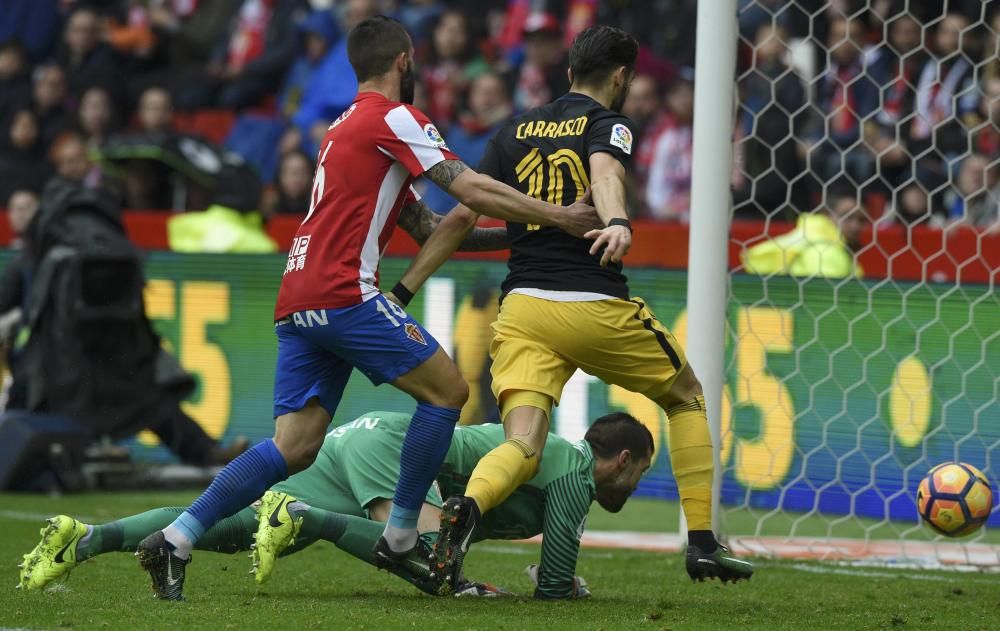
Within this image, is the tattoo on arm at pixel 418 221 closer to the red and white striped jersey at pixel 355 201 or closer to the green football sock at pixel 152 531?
the red and white striped jersey at pixel 355 201

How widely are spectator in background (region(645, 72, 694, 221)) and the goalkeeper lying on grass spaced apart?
20.6 ft

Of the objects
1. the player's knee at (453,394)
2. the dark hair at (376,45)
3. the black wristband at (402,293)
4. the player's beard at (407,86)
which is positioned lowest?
the player's knee at (453,394)

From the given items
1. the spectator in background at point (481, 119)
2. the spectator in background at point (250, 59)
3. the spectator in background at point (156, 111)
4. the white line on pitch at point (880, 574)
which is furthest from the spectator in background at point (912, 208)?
the spectator in background at point (250, 59)

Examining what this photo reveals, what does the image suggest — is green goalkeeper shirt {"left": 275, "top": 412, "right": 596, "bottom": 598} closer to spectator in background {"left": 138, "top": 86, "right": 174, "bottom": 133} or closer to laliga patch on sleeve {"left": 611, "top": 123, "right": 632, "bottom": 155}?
laliga patch on sleeve {"left": 611, "top": 123, "right": 632, "bottom": 155}

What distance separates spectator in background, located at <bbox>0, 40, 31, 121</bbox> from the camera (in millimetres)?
15641

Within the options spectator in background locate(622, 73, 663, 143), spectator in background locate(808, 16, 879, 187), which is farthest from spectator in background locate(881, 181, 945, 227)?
spectator in background locate(622, 73, 663, 143)

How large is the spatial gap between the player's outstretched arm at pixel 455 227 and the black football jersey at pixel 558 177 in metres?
0.17

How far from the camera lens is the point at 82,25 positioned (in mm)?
16031

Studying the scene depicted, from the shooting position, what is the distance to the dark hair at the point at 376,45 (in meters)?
5.24

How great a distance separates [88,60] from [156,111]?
7.18 feet

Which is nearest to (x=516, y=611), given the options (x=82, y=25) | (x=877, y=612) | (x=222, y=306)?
(x=877, y=612)

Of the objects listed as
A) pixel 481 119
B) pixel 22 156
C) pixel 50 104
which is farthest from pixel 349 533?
pixel 50 104

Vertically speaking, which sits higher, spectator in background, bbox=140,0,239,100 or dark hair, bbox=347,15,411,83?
spectator in background, bbox=140,0,239,100

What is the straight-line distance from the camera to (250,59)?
1623 centimetres
